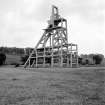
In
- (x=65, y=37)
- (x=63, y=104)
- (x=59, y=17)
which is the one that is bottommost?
(x=63, y=104)

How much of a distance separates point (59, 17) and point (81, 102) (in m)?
36.8

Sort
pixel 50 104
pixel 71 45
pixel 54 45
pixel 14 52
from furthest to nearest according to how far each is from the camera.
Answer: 1. pixel 14 52
2. pixel 54 45
3. pixel 71 45
4. pixel 50 104

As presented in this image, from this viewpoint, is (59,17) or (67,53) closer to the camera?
(67,53)

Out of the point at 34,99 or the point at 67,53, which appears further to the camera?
the point at 67,53

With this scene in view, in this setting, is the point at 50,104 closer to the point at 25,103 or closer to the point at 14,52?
the point at 25,103

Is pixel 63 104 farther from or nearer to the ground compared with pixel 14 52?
nearer to the ground

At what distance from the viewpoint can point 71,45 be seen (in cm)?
3722

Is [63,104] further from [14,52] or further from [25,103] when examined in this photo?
[14,52]

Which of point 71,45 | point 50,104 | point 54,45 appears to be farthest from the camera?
point 54,45

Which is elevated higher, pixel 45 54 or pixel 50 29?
pixel 50 29

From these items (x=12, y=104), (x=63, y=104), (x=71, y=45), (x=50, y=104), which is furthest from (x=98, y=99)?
(x=71, y=45)

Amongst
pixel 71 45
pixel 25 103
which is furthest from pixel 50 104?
pixel 71 45

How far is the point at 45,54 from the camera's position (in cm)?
4147

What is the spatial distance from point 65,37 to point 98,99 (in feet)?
112
